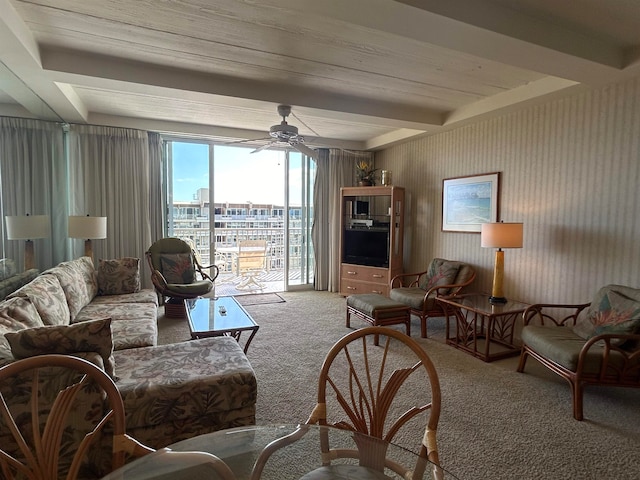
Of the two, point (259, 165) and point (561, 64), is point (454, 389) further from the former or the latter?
point (259, 165)

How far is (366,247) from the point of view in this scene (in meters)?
5.59

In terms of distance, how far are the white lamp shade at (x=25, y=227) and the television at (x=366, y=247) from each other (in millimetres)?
3942

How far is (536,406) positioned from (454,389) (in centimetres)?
55

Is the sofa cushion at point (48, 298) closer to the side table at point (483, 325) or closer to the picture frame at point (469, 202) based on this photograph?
the side table at point (483, 325)

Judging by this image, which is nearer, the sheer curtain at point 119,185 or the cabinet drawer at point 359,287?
the sheer curtain at point 119,185

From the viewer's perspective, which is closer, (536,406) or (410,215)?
(536,406)

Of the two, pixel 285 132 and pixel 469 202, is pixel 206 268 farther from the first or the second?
pixel 469 202

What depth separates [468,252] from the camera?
14.7ft

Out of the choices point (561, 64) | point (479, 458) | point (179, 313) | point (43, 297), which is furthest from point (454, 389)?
point (179, 313)

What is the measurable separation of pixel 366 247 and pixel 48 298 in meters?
4.05

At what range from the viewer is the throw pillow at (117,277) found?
4.05 metres

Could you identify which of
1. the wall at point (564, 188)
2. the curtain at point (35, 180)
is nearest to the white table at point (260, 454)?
the wall at point (564, 188)

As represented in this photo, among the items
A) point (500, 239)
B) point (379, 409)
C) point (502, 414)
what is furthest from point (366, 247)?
point (379, 409)

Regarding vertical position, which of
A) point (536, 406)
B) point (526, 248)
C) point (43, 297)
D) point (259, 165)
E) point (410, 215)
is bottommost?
point (536, 406)
